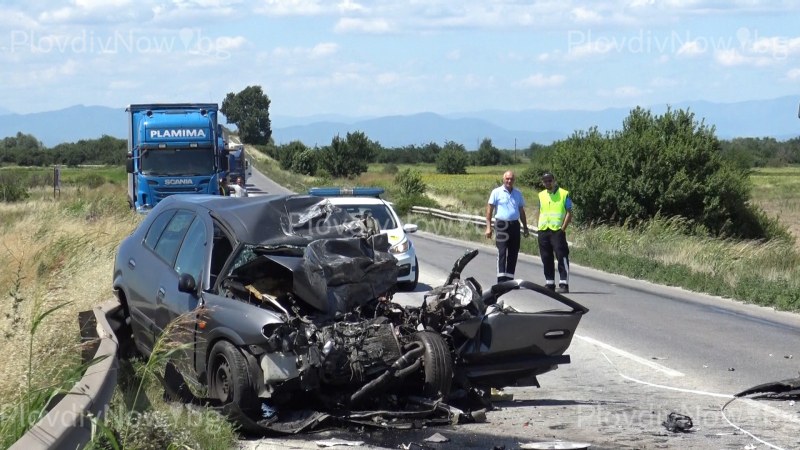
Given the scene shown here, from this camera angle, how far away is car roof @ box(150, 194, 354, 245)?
8.23 m

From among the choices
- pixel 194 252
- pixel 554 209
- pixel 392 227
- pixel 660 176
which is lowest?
pixel 392 227

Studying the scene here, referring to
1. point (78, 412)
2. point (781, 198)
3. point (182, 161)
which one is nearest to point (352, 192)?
point (182, 161)

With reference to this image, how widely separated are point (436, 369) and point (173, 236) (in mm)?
3156

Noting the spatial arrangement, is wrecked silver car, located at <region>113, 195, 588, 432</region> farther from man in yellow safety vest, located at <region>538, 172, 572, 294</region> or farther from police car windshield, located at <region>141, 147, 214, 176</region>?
police car windshield, located at <region>141, 147, 214, 176</region>

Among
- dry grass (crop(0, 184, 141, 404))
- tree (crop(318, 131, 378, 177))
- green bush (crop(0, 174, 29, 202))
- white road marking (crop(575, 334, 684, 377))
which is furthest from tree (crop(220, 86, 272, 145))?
white road marking (crop(575, 334, 684, 377))

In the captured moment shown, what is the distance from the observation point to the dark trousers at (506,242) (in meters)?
16.0

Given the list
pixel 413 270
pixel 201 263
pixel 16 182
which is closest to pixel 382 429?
pixel 201 263

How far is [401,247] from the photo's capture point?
1703 centimetres

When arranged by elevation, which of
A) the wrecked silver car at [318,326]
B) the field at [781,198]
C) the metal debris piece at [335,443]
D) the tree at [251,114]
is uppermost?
the tree at [251,114]

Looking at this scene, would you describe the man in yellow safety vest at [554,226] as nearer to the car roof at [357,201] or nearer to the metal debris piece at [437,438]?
the car roof at [357,201]

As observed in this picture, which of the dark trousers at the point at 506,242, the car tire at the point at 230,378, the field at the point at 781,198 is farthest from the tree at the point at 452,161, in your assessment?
the car tire at the point at 230,378

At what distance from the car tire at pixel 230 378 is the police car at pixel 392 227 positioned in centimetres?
897

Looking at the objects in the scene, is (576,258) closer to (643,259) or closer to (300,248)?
(643,259)

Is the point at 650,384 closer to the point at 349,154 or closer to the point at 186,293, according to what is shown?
the point at 186,293
